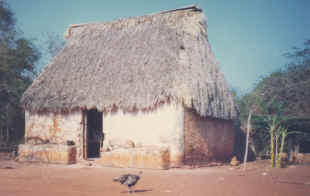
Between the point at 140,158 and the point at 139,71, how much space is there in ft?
9.73

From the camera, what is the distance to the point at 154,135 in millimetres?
8773

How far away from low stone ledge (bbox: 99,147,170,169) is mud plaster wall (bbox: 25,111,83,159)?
1.61 m

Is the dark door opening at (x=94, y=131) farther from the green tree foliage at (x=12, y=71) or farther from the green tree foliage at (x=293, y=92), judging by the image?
the green tree foliage at (x=293, y=92)

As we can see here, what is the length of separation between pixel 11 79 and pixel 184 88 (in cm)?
860

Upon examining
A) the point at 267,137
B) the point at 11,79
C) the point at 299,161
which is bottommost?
the point at 299,161

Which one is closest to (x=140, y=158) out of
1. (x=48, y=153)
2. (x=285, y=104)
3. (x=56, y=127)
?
(x=48, y=153)

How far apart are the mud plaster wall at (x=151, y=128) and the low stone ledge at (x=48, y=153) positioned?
1.23 metres

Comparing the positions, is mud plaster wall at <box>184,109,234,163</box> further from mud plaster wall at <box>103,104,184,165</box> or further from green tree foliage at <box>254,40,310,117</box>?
green tree foliage at <box>254,40,310,117</box>

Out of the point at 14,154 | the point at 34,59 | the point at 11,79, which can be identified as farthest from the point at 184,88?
the point at 34,59

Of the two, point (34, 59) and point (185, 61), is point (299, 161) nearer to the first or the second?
point (185, 61)

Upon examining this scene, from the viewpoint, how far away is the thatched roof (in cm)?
890

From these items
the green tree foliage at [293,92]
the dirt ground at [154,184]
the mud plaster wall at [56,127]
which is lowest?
the dirt ground at [154,184]

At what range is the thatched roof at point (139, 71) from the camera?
8.90m

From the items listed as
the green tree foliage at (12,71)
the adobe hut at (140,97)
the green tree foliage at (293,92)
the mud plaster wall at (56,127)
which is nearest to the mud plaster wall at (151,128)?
the adobe hut at (140,97)
